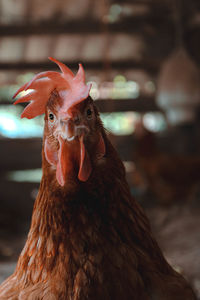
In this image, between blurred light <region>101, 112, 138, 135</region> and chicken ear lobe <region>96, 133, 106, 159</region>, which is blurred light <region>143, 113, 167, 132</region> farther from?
chicken ear lobe <region>96, 133, 106, 159</region>

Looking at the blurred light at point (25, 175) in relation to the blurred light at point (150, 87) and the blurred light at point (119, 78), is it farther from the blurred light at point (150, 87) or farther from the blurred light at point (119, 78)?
the blurred light at point (150, 87)

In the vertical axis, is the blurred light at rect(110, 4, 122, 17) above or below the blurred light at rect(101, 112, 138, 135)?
above

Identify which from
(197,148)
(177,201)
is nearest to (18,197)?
(177,201)

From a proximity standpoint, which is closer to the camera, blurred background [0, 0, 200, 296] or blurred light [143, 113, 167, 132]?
blurred background [0, 0, 200, 296]

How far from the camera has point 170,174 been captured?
4242 mm

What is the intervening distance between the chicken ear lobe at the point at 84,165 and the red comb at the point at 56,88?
0.35 ft

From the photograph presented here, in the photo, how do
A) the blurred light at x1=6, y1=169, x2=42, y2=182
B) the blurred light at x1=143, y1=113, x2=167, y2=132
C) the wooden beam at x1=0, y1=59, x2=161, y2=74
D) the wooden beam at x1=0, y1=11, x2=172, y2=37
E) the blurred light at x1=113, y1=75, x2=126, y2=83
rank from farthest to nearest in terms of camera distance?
the blurred light at x1=143, y1=113, x2=167, y2=132
the blurred light at x1=6, y1=169, x2=42, y2=182
the blurred light at x1=113, y1=75, x2=126, y2=83
the wooden beam at x1=0, y1=59, x2=161, y2=74
the wooden beam at x1=0, y1=11, x2=172, y2=37

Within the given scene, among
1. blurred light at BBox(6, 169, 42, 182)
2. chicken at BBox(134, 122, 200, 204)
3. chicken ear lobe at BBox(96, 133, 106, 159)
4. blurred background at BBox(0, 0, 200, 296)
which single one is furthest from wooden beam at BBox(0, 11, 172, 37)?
chicken ear lobe at BBox(96, 133, 106, 159)

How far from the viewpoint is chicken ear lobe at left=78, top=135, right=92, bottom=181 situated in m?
0.83

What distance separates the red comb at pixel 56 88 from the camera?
2.82 ft

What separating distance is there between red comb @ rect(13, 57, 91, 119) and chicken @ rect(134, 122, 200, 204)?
3.29 m

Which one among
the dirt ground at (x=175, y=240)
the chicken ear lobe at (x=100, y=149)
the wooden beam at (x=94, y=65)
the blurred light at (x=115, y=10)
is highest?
the blurred light at (x=115, y=10)

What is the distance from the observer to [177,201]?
4.39 metres

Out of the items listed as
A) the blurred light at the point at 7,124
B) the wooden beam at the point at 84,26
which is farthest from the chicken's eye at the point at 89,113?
the blurred light at the point at 7,124
